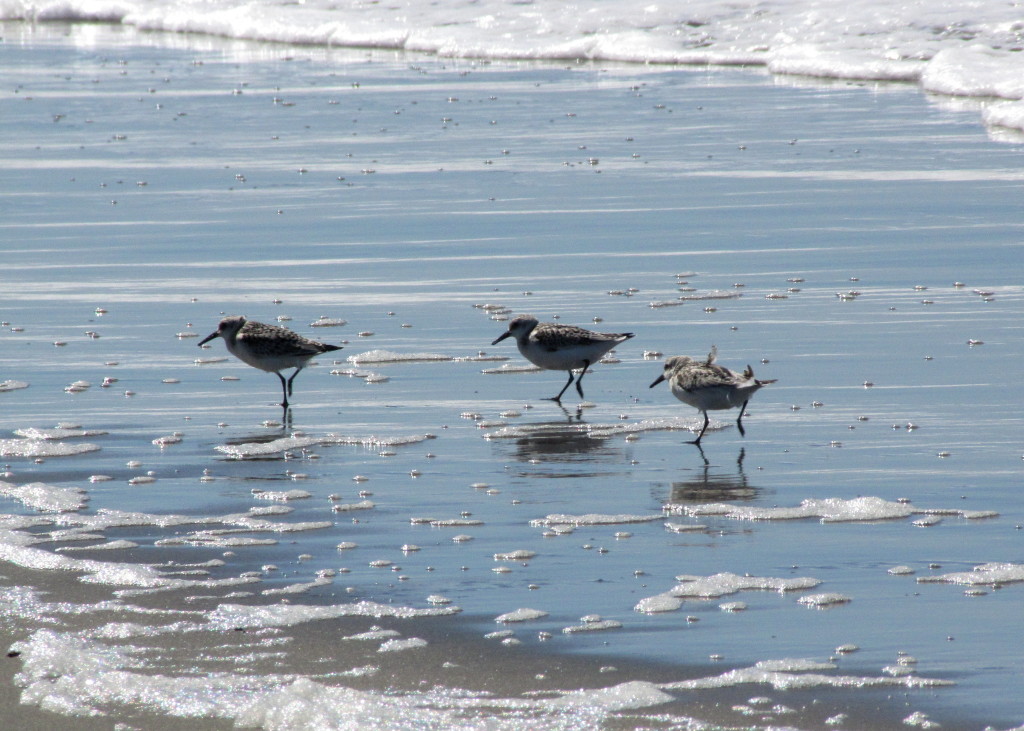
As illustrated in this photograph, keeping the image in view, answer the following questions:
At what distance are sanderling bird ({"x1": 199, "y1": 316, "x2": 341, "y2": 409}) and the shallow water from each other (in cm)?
25

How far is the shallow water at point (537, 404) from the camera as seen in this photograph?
5.59 metres

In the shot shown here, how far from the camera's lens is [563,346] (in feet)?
32.8

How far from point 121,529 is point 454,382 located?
10.9 ft

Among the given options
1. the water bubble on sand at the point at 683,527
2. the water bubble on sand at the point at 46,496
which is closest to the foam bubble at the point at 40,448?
the water bubble on sand at the point at 46,496

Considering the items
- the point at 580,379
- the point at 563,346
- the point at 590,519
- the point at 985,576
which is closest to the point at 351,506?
the point at 590,519

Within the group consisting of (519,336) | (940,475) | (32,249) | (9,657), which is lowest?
(9,657)

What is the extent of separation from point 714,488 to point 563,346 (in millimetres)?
2421

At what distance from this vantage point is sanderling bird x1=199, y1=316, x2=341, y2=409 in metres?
9.98

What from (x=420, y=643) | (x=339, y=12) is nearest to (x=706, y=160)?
(x=420, y=643)

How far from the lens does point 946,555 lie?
6535mm

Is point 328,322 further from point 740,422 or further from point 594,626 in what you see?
point 594,626

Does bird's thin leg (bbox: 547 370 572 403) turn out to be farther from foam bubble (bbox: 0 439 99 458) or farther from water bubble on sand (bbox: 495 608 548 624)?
water bubble on sand (bbox: 495 608 548 624)

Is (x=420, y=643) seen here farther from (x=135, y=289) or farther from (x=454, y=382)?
(x=135, y=289)

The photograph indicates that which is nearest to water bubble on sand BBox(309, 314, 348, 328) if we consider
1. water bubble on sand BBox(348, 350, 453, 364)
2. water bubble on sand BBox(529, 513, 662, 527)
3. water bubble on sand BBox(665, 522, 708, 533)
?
water bubble on sand BBox(348, 350, 453, 364)
